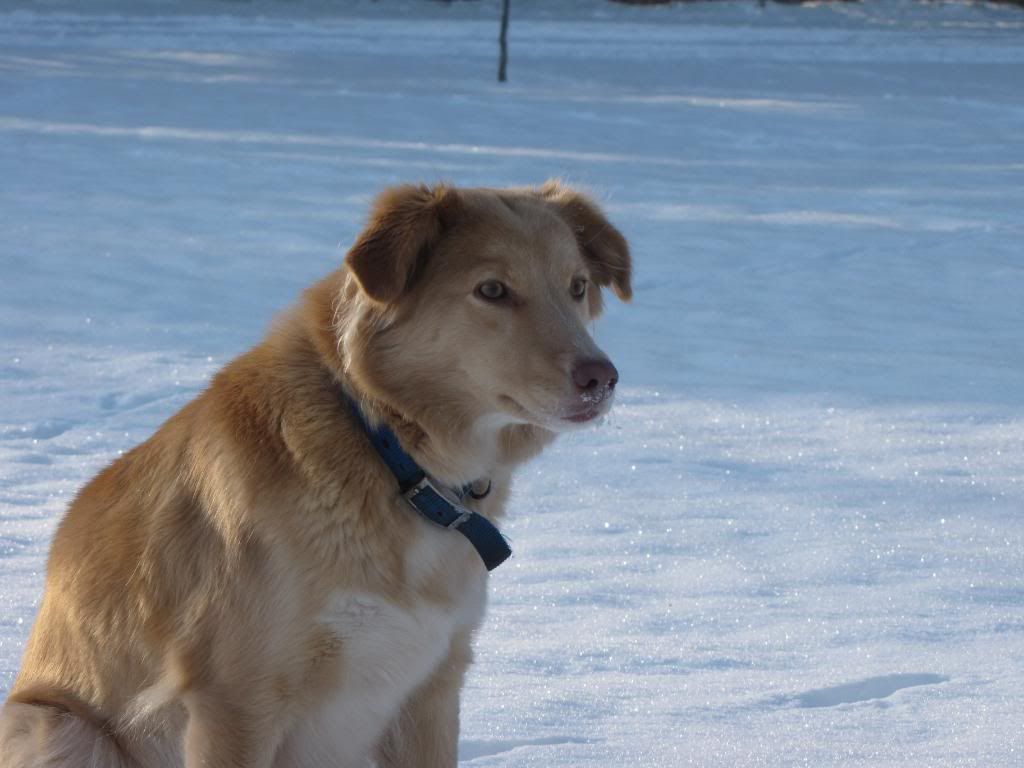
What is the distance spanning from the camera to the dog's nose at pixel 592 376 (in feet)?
9.98

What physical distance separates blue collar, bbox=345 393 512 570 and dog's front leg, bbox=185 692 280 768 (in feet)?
1.74

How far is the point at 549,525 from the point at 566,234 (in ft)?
7.10

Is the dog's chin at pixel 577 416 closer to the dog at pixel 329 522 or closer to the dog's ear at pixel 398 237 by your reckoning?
the dog at pixel 329 522

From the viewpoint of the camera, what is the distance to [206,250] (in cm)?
934

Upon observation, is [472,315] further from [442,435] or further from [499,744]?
[499,744]

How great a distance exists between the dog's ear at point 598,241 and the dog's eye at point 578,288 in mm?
156

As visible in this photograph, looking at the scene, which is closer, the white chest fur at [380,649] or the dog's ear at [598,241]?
the white chest fur at [380,649]

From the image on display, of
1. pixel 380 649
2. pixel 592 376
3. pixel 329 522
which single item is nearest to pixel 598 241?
pixel 592 376

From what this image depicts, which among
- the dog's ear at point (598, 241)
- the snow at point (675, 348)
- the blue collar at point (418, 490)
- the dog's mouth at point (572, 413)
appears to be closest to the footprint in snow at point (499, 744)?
the snow at point (675, 348)

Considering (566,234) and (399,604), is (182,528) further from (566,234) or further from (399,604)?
(566,234)

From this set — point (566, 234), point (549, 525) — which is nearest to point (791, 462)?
point (549, 525)

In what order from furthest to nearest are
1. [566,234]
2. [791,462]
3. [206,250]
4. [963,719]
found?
[206,250] < [791,462] < [963,719] < [566,234]

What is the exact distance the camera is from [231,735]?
2.84 meters

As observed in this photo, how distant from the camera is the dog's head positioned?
3.05 meters
